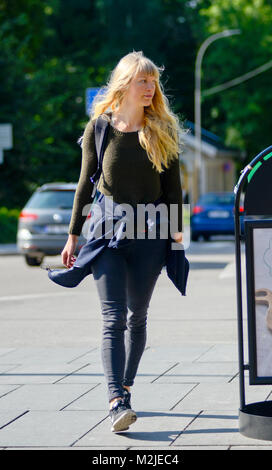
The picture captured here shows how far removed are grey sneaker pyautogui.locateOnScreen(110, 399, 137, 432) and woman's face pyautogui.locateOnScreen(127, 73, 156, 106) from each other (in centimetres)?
154

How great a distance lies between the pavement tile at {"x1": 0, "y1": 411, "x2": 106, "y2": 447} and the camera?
4812 mm

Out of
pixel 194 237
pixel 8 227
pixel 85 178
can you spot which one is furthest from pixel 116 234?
pixel 194 237

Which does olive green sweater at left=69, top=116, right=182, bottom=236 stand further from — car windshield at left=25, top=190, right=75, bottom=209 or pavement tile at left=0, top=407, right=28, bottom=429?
car windshield at left=25, top=190, right=75, bottom=209

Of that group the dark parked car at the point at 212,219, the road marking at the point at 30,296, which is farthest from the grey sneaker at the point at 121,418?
the dark parked car at the point at 212,219

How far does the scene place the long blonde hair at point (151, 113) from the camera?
5.18 metres

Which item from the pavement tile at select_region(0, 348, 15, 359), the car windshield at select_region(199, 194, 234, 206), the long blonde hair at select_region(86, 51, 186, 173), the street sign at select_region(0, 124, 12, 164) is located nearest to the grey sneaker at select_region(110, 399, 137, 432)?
the long blonde hair at select_region(86, 51, 186, 173)

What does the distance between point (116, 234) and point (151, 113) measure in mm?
672

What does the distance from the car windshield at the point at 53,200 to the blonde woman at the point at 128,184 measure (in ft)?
41.2

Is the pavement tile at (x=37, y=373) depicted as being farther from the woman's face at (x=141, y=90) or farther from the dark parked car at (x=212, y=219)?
the dark parked car at (x=212, y=219)

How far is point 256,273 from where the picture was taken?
16.2 ft

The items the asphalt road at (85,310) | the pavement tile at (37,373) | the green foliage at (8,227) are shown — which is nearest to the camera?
the pavement tile at (37,373)

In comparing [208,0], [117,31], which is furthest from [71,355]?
[208,0]

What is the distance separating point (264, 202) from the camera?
488 cm
